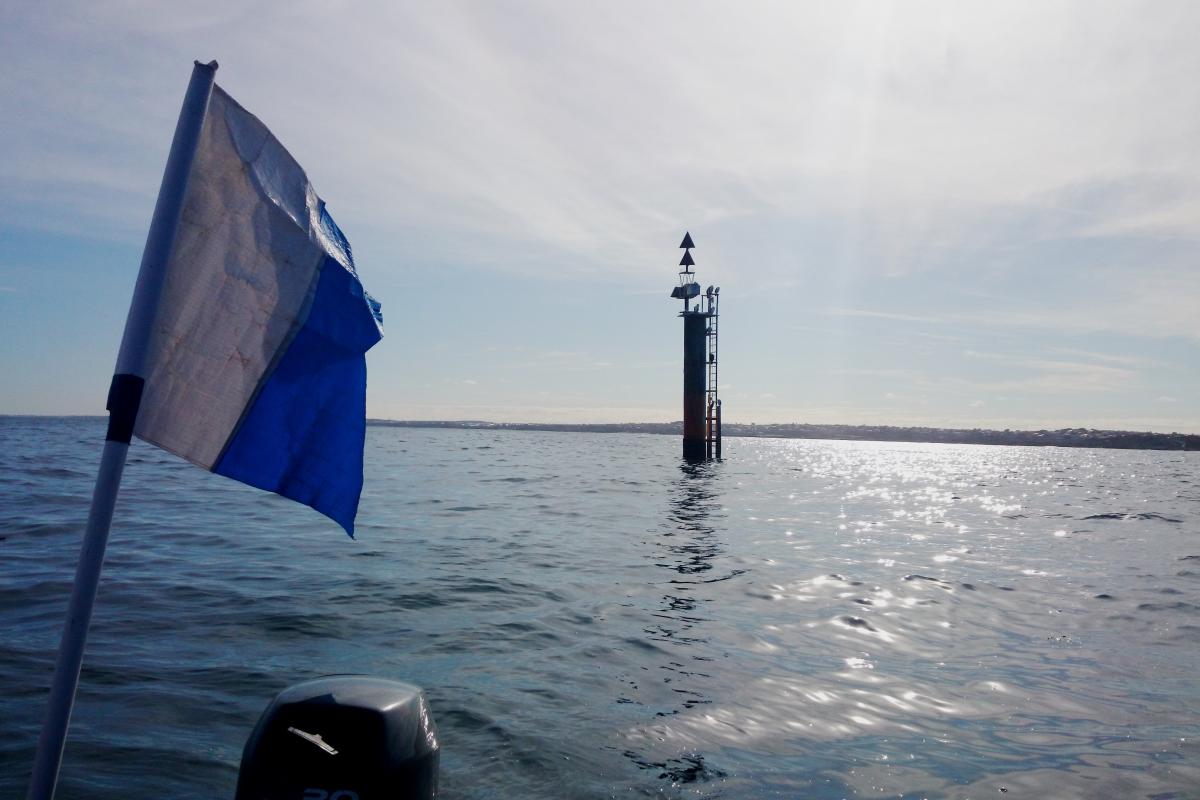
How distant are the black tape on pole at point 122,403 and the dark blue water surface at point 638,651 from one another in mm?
3269

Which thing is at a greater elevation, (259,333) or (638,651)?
(259,333)

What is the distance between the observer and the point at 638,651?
8289mm

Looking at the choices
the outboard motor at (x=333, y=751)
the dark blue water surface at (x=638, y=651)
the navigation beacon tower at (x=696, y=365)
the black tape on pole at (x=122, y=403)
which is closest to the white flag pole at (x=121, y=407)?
the black tape on pole at (x=122, y=403)

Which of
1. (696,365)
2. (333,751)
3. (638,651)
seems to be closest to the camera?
(333,751)

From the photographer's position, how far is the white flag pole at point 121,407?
2609mm

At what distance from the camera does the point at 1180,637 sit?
31.7 feet

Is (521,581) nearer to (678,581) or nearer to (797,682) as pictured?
(678,581)

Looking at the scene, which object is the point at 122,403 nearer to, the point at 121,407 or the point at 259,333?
the point at 121,407

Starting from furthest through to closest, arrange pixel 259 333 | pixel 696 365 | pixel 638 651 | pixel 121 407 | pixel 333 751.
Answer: pixel 696 365 → pixel 638 651 → pixel 333 751 → pixel 259 333 → pixel 121 407

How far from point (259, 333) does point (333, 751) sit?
5.63ft

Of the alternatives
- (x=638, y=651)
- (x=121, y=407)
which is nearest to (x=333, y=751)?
(x=121, y=407)

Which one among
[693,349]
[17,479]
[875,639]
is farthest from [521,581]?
[693,349]

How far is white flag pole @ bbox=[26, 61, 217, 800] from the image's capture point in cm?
261

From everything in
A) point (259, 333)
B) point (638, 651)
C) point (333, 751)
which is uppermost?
point (259, 333)
